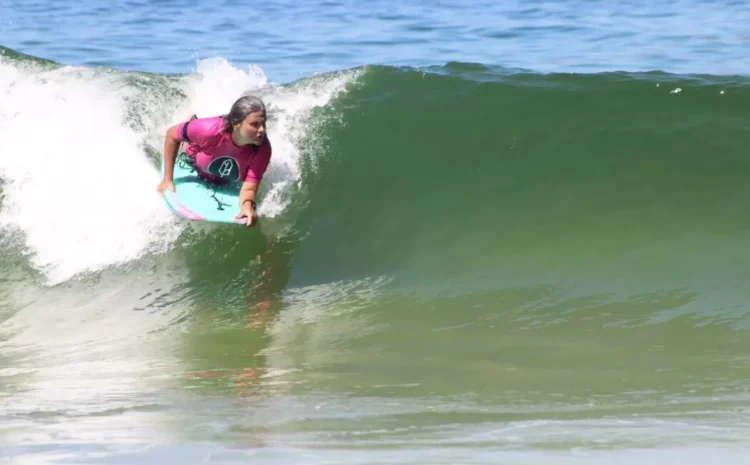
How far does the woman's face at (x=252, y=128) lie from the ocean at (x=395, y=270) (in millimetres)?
1009

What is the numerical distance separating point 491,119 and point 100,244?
11.4ft

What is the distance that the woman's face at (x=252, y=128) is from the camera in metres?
6.36

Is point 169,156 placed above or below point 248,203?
above

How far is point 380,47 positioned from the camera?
13.7 metres

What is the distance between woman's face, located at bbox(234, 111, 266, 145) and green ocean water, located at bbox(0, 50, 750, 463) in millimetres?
1002

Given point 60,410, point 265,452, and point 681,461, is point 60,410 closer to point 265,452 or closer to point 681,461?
point 265,452

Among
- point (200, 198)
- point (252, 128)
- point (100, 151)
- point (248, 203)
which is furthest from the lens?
point (100, 151)

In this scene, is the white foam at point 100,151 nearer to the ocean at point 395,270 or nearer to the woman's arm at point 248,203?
the ocean at point 395,270

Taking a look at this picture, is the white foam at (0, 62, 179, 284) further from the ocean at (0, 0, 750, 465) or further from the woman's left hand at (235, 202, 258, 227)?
the woman's left hand at (235, 202, 258, 227)

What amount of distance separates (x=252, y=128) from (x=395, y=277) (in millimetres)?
1336

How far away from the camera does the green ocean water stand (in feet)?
12.8

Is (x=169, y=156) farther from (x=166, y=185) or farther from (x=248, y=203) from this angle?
(x=248, y=203)

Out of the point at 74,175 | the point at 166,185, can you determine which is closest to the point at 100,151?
the point at 74,175

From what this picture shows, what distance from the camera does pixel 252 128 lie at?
21.0 ft
